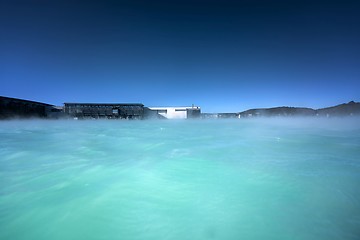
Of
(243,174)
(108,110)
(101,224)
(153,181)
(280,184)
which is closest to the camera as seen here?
(101,224)

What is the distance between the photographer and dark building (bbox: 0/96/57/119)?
33.4m

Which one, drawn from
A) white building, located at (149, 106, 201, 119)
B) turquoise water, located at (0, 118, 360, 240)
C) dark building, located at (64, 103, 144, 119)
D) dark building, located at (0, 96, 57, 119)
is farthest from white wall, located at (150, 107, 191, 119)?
turquoise water, located at (0, 118, 360, 240)

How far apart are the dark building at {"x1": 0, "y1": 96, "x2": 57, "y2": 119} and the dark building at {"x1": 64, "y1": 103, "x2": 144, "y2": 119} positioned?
491 centimetres

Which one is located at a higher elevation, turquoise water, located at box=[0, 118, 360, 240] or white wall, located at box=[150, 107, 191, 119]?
white wall, located at box=[150, 107, 191, 119]

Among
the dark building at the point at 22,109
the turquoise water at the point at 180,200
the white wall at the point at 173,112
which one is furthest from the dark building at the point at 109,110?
the turquoise water at the point at 180,200

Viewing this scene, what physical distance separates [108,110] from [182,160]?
139ft

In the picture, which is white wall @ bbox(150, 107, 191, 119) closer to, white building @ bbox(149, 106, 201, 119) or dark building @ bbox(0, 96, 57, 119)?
white building @ bbox(149, 106, 201, 119)

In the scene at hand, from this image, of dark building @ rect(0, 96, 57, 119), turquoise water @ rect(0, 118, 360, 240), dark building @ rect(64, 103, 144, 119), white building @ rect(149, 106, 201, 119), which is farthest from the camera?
white building @ rect(149, 106, 201, 119)

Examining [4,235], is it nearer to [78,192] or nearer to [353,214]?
[78,192]

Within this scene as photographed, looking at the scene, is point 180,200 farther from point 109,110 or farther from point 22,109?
point 109,110

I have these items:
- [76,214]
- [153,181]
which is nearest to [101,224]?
[76,214]

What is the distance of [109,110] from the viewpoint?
46.1 meters

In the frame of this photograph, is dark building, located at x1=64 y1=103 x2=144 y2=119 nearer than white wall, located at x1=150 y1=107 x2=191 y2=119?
Yes

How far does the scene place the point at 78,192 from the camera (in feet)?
14.2
